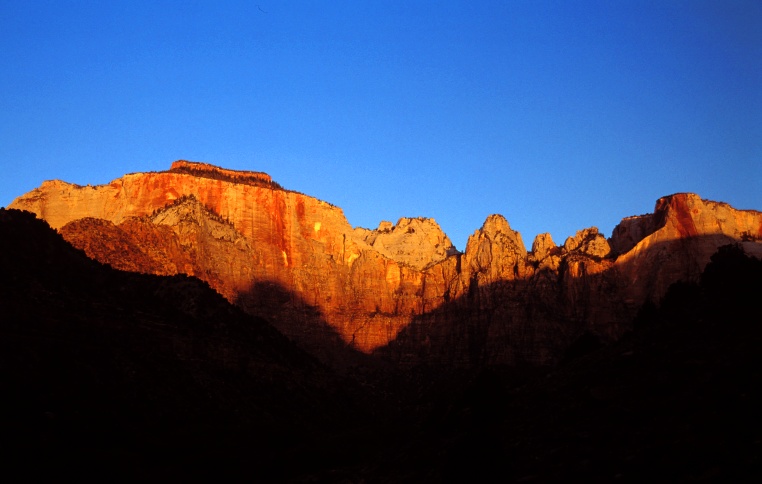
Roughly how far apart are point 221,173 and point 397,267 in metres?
31.0

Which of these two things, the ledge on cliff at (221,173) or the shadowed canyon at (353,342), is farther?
the ledge on cliff at (221,173)

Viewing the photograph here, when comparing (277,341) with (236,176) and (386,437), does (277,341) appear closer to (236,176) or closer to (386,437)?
(386,437)

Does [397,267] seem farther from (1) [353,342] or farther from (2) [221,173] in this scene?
(2) [221,173]

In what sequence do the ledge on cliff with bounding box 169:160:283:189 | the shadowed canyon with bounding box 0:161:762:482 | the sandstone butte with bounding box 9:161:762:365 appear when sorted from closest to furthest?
1. the shadowed canyon with bounding box 0:161:762:482
2. the sandstone butte with bounding box 9:161:762:365
3. the ledge on cliff with bounding box 169:160:283:189

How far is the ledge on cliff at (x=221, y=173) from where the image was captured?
140250mm

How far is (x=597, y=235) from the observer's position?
5778 inches

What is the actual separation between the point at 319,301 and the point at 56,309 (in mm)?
80175

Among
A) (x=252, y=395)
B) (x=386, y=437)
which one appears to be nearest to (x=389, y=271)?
(x=252, y=395)

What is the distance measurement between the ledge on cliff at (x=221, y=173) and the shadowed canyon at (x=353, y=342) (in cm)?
66

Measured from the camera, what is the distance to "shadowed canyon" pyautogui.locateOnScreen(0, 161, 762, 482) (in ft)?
109

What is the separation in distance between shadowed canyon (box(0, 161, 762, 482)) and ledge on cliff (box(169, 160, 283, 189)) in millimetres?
661

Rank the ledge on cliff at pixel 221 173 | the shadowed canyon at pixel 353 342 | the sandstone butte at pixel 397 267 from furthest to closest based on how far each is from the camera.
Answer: the ledge on cliff at pixel 221 173, the sandstone butte at pixel 397 267, the shadowed canyon at pixel 353 342

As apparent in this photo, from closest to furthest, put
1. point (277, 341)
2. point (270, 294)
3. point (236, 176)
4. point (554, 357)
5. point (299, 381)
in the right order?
point (299, 381)
point (277, 341)
point (554, 357)
point (270, 294)
point (236, 176)

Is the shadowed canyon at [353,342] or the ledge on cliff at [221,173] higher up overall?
the ledge on cliff at [221,173]
